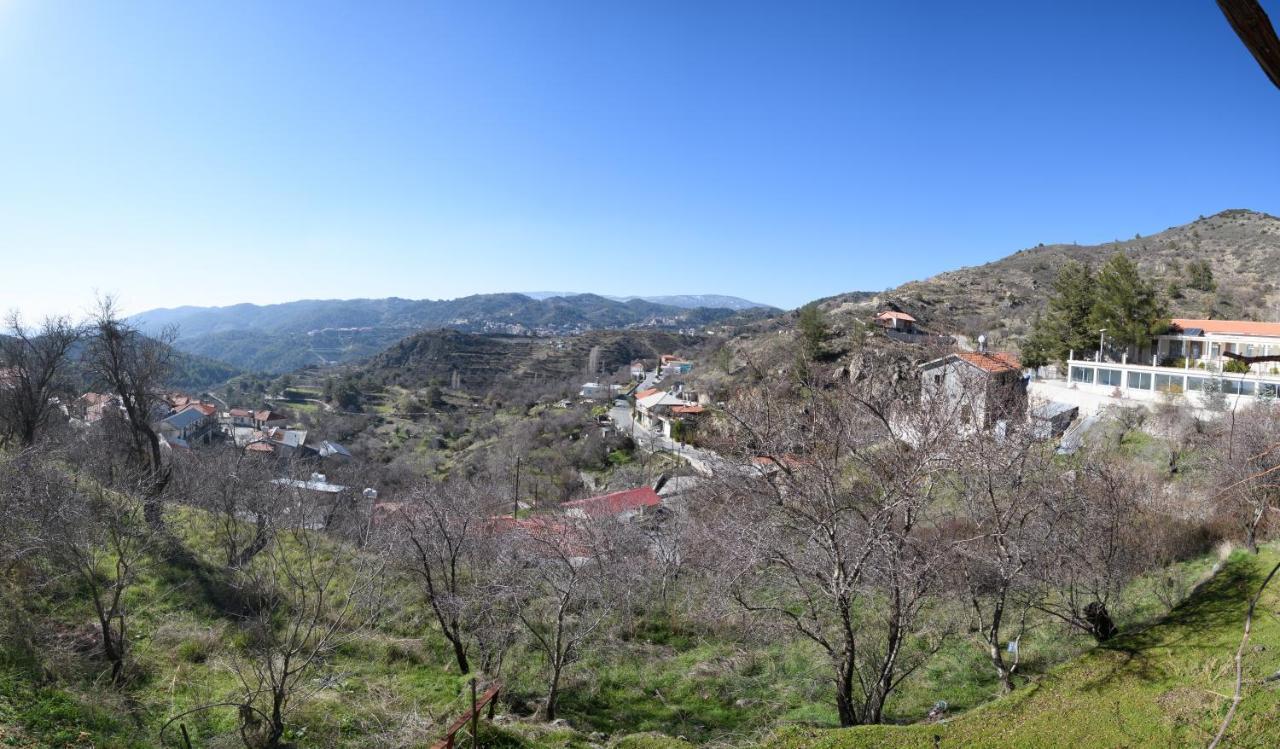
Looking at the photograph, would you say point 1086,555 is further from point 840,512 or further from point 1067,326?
point 1067,326

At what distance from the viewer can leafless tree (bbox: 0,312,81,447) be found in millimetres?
15133

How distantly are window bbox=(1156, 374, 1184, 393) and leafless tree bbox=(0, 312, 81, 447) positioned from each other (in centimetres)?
3039

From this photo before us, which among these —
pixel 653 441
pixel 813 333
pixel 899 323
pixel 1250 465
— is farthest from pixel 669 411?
pixel 1250 465

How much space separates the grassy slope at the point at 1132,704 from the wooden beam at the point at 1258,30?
5.40 metres

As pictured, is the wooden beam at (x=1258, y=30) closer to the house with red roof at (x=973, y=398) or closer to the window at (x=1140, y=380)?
the house with red roof at (x=973, y=398)

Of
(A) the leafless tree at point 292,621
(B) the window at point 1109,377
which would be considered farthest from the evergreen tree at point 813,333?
(A) the leafless tree at point 292,621

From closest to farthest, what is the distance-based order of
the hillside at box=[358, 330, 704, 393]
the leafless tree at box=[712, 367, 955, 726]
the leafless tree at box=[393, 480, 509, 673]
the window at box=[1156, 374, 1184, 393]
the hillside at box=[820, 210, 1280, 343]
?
the leafless tree at box=[712, 367, 955, 726] → the leafless tree at box=[393, 480, 509, 673] → the window at box=[1156, 374, 1184, 393] → the hillside at box=[820, 210, 1280, 343] → the hillside at box=[358, 330, 704, 393]

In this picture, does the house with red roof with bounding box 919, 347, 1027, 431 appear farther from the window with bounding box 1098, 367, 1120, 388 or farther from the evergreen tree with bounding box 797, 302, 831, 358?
the evergreen tree with bounding box 797, 302, 831, 358

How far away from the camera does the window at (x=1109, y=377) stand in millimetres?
23016

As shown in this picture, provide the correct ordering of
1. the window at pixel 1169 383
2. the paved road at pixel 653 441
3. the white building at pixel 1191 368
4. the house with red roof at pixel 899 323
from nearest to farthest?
the white building at pixel 1191 368
the window at pixel 1169 383
the paved road at pixel 653 441
the house with red roof at pixel 899 323

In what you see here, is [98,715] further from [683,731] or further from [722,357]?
[722,357]

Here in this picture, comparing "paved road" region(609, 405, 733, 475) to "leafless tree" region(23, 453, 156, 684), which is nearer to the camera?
"leafless tree" region(23, 453, 156, 684)

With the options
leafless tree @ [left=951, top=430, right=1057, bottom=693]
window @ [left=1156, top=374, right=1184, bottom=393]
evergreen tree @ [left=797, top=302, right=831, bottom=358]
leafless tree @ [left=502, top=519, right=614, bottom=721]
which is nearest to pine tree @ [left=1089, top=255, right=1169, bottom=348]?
window @ [left=1156, top=374, right=1184, bottom=393]

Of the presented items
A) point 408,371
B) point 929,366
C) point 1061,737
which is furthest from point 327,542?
point 408,371
